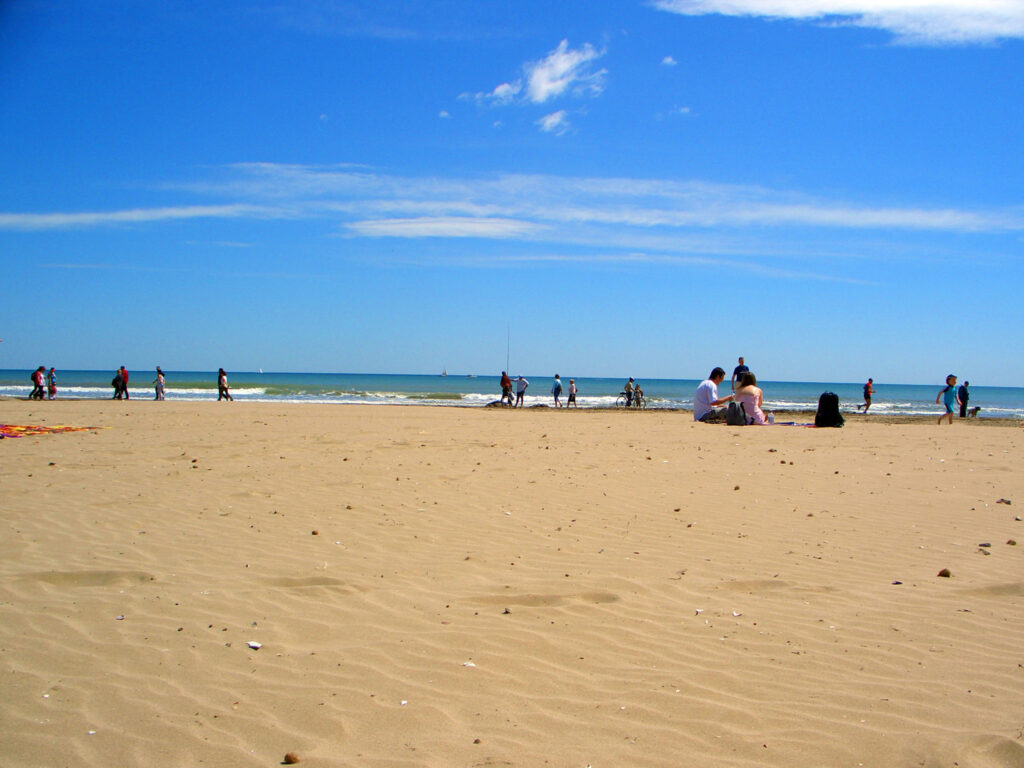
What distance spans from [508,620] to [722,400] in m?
13.0

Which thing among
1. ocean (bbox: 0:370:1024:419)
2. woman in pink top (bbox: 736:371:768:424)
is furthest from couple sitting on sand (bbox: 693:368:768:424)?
ocean (bbox: 0:370:1024:419)

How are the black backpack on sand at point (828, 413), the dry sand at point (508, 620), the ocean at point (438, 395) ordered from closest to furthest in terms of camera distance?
the dry sand at point (508, 620) → the black backpack on sand at point (828, 413) → the ocean at point (438, 395)

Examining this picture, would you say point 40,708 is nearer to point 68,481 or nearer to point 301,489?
point 301,489

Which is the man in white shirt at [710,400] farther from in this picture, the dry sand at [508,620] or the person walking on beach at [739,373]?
the dry sand at [508,620]

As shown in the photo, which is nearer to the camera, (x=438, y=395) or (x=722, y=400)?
(x=722, y=400)

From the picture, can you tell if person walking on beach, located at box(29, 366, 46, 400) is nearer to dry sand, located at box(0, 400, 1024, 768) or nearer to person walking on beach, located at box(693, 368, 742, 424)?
dry sand, located at box(0, 400, 1024, 768)

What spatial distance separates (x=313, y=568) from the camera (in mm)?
5305

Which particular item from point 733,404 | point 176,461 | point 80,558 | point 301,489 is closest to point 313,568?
point 80,558

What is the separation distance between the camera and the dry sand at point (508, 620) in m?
3.02

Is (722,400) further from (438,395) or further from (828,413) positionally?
(438,395)

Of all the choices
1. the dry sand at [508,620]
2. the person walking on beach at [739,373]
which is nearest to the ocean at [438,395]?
the person walking on beach at [739,373]

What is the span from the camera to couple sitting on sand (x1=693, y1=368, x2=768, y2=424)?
52.0 ft

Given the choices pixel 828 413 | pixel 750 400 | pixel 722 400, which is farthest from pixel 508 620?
pixel 828 413

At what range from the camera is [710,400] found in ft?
54.7
